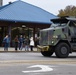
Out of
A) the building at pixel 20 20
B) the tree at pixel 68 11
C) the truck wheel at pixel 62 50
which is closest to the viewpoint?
the truck wheel at pixel 62 50

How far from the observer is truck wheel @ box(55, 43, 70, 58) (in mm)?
26172

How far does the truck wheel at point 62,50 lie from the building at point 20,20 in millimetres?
20110

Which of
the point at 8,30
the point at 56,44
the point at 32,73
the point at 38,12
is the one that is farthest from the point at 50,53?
the point at 38,12

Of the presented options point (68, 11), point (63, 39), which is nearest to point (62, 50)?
point (63, 39)

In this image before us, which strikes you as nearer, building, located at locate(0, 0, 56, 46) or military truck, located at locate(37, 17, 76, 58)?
military truck, located at locate(37, 17, 76, 58)

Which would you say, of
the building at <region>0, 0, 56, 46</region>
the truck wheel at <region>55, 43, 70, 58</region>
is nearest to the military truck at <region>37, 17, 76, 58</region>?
the truck wheel at <region>55, 43, 70, 58</region>

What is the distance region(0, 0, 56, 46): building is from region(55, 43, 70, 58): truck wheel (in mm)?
20110

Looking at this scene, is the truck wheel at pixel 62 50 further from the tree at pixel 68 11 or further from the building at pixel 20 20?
the tree at pixel 68 11

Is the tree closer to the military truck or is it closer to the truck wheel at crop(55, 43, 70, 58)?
the military truck

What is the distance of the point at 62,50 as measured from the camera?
26.3 meters

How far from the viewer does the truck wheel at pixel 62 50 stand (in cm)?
2617

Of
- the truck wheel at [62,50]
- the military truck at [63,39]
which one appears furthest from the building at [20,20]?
the truck wheel at [62,50]

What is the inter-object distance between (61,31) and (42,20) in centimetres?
2193

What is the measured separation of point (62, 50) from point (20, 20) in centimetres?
2064
